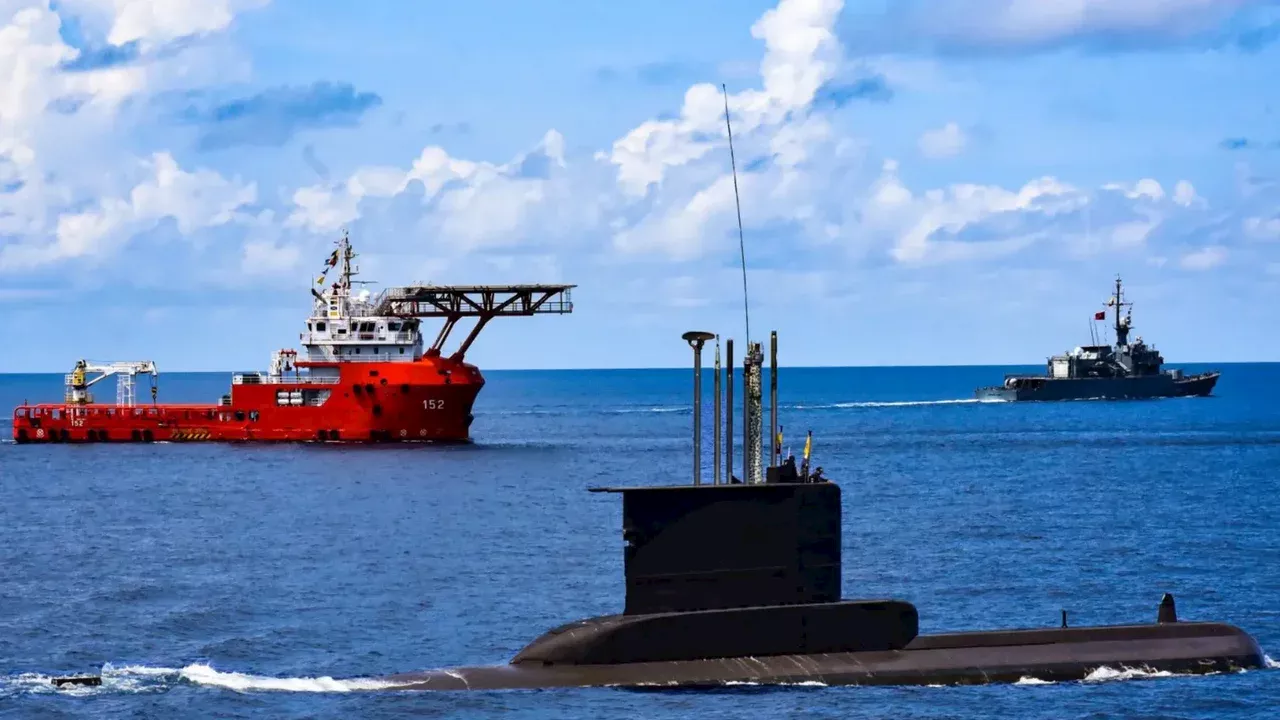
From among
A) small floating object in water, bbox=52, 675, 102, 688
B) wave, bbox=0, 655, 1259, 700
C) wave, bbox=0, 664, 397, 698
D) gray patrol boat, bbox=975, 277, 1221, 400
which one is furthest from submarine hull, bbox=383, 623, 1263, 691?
gray patrol boat, bbox=975, 277, 1221, 400

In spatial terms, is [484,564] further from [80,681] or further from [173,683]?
[80,681]

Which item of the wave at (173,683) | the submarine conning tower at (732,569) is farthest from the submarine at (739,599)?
the wave at (173,683)

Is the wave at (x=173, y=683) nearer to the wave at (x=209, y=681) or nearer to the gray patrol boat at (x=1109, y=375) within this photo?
the wave at (x=209, y=681)

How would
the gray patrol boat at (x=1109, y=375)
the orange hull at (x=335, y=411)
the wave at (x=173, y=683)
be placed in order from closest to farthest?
the wave at (x=173, y=683)
the orange hull at (x=335, y=411)
the gray patrol boat at (x=1109, y=375)

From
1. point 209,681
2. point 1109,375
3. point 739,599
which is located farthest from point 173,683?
point 1109,375

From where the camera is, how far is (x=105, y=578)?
4397cm

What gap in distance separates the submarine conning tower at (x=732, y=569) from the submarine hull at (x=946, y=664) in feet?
0.82

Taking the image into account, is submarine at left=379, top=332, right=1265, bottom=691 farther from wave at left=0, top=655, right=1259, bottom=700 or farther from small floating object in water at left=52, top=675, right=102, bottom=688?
small floating object in water at left=52, top=675, right=102, bottom=688

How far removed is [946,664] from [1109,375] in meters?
144

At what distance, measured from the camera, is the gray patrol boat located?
163250 mm

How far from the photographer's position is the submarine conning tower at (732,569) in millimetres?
24375

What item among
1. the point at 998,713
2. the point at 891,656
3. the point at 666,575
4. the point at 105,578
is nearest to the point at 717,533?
the point at 666,575

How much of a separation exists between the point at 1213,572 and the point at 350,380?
55.8 m

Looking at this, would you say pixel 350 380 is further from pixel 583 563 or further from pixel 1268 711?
pixel 1268 711
